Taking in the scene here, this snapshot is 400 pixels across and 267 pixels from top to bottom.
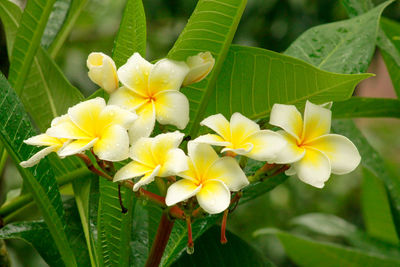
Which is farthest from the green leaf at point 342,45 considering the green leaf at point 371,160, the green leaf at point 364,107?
the green leaf at point 371,160

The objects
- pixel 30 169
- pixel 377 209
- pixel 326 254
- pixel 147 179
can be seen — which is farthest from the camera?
pixel 377 209

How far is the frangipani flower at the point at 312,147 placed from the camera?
1.58 feet

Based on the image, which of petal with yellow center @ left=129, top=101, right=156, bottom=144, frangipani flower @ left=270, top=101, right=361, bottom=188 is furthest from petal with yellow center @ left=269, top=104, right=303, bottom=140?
petal with yellow center @ left=129, top=101, right=156, bottom=144

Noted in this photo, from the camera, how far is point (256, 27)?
278 cm

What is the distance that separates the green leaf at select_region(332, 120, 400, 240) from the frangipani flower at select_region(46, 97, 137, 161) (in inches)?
20.7

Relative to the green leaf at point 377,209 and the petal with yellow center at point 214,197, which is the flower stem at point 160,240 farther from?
the green leaf at point 377,209

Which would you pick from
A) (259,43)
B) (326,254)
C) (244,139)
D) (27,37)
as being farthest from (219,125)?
(259,43)

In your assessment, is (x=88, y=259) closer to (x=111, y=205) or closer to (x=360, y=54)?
(x=111, y=205)

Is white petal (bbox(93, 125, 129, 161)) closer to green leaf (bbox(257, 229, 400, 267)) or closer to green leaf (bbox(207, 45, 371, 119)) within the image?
green leaf (bbox(207, 45, 371, 119))

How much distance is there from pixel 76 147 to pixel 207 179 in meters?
0.11

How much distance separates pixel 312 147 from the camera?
51 cm

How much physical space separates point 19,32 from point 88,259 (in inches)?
11.6

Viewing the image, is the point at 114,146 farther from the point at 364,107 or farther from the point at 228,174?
the point at 364,107

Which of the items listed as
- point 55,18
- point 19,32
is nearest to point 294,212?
point 55,18
